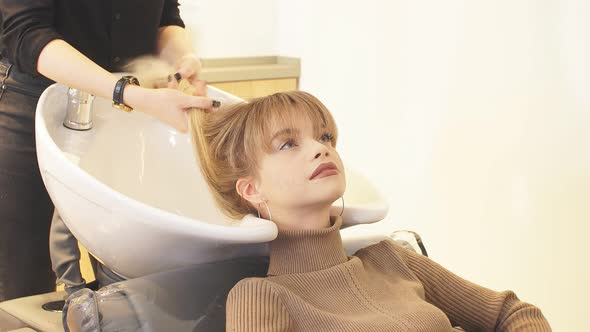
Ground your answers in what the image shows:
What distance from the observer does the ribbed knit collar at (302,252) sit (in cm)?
126

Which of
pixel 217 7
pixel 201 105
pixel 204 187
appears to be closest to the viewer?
pixel 201 105

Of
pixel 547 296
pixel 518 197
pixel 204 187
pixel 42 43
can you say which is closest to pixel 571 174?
pixel 518 197

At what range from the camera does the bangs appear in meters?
1.32

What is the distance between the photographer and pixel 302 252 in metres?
1.27

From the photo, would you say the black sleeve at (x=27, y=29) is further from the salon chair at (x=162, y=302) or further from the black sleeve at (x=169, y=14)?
the salon chair at (x=162, y=302)

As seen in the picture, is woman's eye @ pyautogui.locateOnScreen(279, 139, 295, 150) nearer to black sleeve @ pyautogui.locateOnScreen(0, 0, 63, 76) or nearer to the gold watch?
the gold watch

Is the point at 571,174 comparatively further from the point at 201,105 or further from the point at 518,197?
the point at 201,105

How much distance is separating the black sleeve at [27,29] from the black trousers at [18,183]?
8 cm

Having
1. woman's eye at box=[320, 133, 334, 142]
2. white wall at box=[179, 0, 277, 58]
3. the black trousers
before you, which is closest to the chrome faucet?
the black trousers

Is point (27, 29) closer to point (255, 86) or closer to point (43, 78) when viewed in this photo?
point (43, 78)

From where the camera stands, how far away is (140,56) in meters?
1.66

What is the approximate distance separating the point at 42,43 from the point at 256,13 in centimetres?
153

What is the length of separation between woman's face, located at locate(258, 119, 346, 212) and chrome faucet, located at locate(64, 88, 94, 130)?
0.37 m

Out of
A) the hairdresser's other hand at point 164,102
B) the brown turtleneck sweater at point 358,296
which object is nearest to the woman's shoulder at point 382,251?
the brown turtleneck sweater at point 358,296
